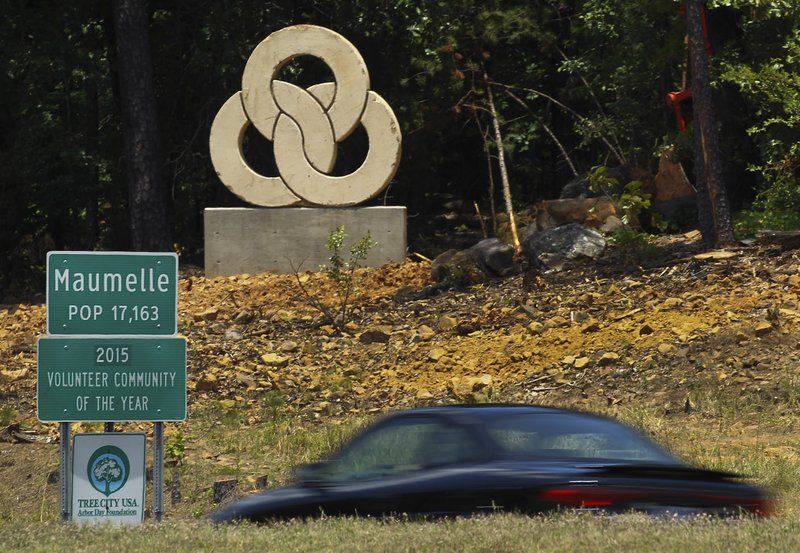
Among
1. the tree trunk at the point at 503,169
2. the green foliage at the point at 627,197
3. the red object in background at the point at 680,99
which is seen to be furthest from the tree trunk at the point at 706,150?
the tree trunk at the point at 503,169

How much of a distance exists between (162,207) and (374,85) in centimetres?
724

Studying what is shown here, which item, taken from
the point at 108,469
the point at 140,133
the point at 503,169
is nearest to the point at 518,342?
the point at 108,469

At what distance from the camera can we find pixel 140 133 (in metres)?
27.4

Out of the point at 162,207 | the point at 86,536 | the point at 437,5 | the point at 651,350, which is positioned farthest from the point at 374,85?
the point at 86,536

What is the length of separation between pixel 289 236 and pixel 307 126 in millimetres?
1920

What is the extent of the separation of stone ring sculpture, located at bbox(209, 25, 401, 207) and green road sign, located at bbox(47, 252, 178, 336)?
1444 centimetres

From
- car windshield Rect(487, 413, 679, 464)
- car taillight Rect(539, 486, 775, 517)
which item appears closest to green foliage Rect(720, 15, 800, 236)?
car windshield Rect(487, 413, 679, 464)

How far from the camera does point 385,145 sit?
24.1 meters

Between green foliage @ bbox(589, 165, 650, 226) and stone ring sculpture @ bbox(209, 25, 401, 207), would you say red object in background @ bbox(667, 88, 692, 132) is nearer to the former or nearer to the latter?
green foliage @ bbox(589, 165, 650, 226)

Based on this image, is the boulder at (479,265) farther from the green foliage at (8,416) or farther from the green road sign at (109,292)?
the green road sign at (109,292)

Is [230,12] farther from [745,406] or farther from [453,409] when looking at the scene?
[453,409]

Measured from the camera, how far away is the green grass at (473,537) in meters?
6.69

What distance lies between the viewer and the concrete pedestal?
80.6 ft

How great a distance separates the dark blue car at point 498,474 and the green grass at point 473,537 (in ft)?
0.60
